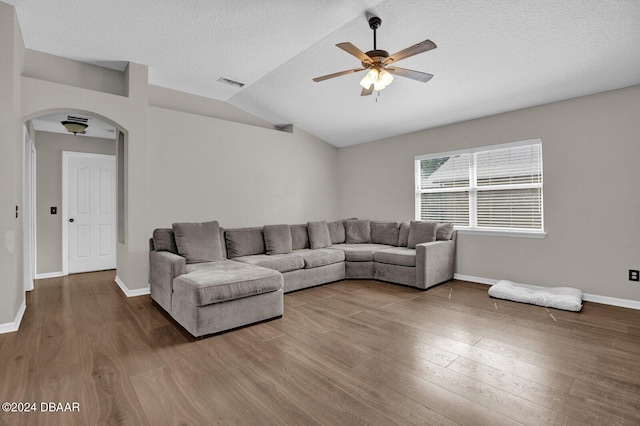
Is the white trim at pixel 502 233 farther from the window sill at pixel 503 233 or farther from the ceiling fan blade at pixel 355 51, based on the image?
the ceiling fan blade at pixel 355 51

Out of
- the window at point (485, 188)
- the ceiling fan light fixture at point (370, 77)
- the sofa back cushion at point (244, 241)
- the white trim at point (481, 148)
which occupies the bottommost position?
the sofa back cushion at point (244, 241)

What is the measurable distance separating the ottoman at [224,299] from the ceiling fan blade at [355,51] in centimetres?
221

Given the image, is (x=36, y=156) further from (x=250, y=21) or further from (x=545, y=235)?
(x=545, y=235)

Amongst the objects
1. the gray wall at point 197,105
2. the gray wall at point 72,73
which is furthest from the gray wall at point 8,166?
the gray wall at point 197,105

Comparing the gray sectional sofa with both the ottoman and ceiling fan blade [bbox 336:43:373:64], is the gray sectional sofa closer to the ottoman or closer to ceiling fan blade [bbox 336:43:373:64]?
the ottoman

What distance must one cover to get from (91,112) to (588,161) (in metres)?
6.07

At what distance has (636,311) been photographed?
11.1ft

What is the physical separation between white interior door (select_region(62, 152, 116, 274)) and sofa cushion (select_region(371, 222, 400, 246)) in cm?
500

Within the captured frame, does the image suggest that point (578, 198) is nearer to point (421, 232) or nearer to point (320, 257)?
point (421, 232)

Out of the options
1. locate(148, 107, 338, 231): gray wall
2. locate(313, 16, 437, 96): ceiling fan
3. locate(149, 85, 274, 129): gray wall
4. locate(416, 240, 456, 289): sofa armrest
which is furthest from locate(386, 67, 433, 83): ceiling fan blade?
locate(149, 85, 274, 129): gray wall

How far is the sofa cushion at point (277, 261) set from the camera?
13.3 feet

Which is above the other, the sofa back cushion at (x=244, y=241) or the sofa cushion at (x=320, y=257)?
the sofa back cushion at (x=244, y=241)

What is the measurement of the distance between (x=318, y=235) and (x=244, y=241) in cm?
135

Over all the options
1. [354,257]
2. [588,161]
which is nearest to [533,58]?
[588,161]
